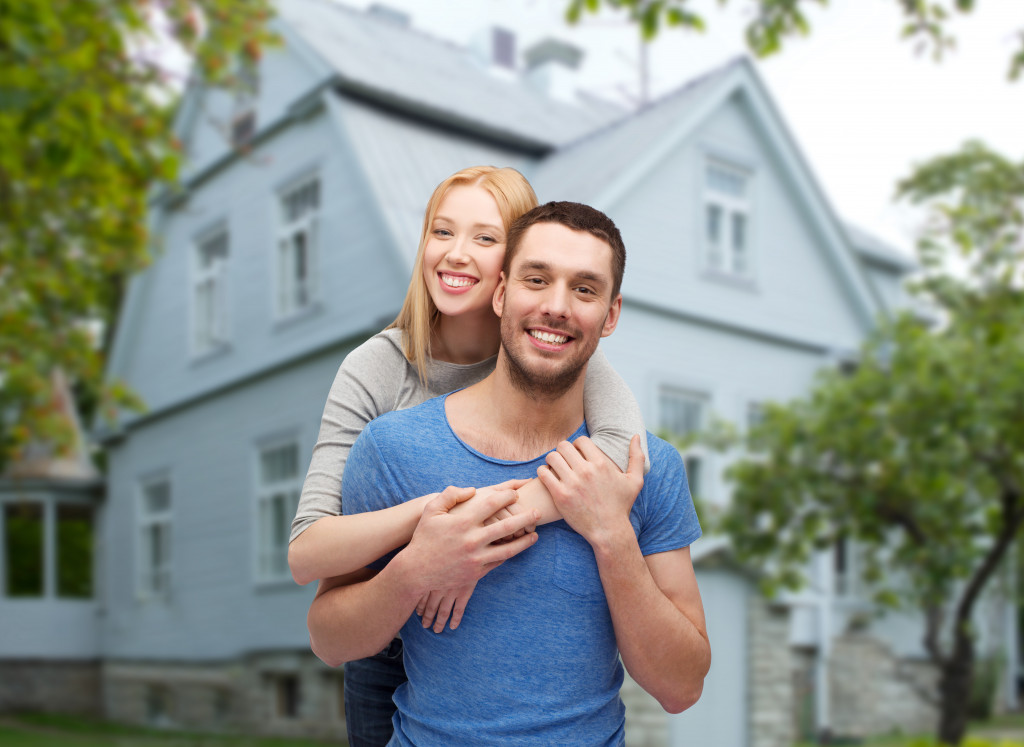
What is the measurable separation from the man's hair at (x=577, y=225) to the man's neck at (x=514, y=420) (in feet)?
0.66

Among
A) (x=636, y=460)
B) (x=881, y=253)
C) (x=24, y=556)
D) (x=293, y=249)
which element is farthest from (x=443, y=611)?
(x=24, y=556)

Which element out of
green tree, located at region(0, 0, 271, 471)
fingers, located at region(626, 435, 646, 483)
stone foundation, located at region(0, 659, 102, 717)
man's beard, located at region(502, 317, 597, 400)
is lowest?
stone foundation, located at region(0, 659, 102, 717)

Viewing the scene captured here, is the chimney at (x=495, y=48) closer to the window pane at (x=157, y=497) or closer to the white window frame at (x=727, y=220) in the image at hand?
the white window frame at (x=727, y=220)

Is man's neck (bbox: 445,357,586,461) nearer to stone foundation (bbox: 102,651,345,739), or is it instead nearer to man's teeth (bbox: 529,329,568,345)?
man's teeth (bbox: 529,329,568,345)

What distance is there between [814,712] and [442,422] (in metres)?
15.6

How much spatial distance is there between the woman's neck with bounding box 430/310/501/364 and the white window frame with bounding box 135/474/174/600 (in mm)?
16977

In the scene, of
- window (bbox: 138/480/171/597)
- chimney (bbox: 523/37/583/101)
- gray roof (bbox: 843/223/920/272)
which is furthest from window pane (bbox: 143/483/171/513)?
gray roof (bbox: 843/223/920/272)

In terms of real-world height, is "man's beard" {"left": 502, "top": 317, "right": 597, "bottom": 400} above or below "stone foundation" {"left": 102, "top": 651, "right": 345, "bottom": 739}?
above

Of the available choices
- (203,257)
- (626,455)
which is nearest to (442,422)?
(626,455)

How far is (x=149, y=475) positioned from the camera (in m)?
19.2

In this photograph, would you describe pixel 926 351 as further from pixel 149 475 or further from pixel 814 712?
A: pixel 149 475

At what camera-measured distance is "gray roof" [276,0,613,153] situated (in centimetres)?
1429

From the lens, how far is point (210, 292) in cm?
1783

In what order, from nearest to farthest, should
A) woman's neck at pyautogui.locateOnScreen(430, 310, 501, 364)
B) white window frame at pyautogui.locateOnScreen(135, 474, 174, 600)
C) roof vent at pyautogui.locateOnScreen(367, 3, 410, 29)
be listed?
woman's neck at pyautogui.locateOnScreen(430, 310, 501, 364) → white window frame at pyautogui.locateOnScreen(135, 474, 174, 600) → roof vent at pyautogui.locateOnScreen(367, 3, 410, 29)
